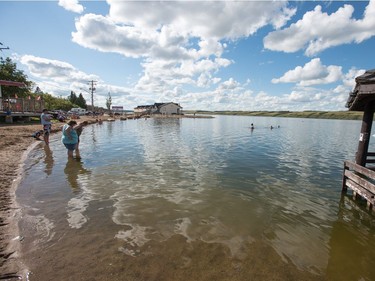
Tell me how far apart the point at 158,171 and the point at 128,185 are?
9.86 feet

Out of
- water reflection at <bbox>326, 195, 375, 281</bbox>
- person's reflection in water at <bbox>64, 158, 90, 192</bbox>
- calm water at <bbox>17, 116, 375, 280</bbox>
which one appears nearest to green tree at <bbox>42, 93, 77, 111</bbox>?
person's reflection in water at <bbox>64, 158, 90, 192</bbox>

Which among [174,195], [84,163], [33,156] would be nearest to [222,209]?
[174,195]

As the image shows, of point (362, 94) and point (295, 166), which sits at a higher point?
point (362, 94)

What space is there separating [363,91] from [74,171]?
13638 mm

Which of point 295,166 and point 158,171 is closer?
point 158,171

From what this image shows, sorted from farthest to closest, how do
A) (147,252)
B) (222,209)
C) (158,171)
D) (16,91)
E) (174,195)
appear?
(16,91) < (158,171) < (174,195) < (222,209) < (147,252)

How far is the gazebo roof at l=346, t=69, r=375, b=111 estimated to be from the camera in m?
7.36

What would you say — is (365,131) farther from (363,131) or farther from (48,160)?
(48,160)

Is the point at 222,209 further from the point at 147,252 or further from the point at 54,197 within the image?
the point at 54,197

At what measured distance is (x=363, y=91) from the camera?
7.57 m

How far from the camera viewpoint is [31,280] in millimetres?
4305

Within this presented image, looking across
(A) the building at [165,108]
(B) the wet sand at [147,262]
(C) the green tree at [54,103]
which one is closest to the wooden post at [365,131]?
(B) the wet sand at [147,262]

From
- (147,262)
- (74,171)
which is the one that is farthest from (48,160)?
(147,262)

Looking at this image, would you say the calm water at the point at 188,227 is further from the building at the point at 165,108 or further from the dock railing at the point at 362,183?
the building at the point at 165,108
